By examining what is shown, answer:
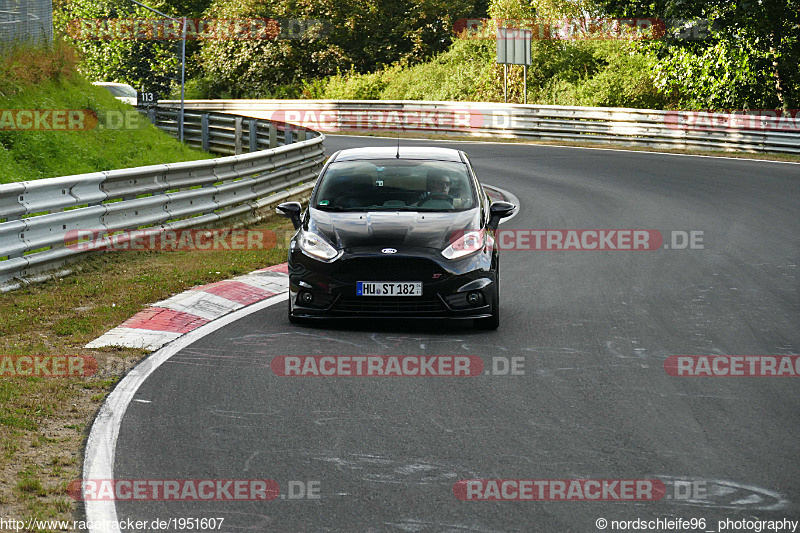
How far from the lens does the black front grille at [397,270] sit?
29.2 ft

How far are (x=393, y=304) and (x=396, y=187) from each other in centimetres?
157

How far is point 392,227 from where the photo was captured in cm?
931

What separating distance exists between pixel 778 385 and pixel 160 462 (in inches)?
169

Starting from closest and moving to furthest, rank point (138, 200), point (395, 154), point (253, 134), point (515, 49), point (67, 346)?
point (67, 346) → point (395, 154) → point (138, 200) → point (253, 134) → point (515, 49)

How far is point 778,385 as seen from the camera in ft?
24.1

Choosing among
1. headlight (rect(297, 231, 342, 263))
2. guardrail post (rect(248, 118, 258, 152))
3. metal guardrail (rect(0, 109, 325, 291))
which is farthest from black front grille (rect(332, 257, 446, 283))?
guardrail post (rect(248, 118, 258, 152))

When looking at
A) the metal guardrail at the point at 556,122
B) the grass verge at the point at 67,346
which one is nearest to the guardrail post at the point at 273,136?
the grass verge at the point at 67,346

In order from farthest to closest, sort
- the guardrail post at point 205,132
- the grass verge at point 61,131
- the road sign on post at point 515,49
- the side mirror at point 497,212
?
the road sign on post at point 515,49 < the guardrail post at point 205,132 < the grass verge at point 61,131 < the side mirror at point 497,212

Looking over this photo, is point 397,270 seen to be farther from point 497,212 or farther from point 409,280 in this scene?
point 497,212

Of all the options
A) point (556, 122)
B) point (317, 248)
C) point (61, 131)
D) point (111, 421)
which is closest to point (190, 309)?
point (317, 248)

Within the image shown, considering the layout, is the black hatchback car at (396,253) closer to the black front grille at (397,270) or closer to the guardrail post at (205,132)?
the black front grille at (397,270)

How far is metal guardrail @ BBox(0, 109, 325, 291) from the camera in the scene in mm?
10320

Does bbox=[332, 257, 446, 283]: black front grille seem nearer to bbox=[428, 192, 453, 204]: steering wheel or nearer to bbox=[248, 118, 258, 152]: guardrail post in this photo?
bbox=[428, 192, 453, 204]: steering wheel

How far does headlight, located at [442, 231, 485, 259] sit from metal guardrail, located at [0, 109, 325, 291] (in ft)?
14.1
